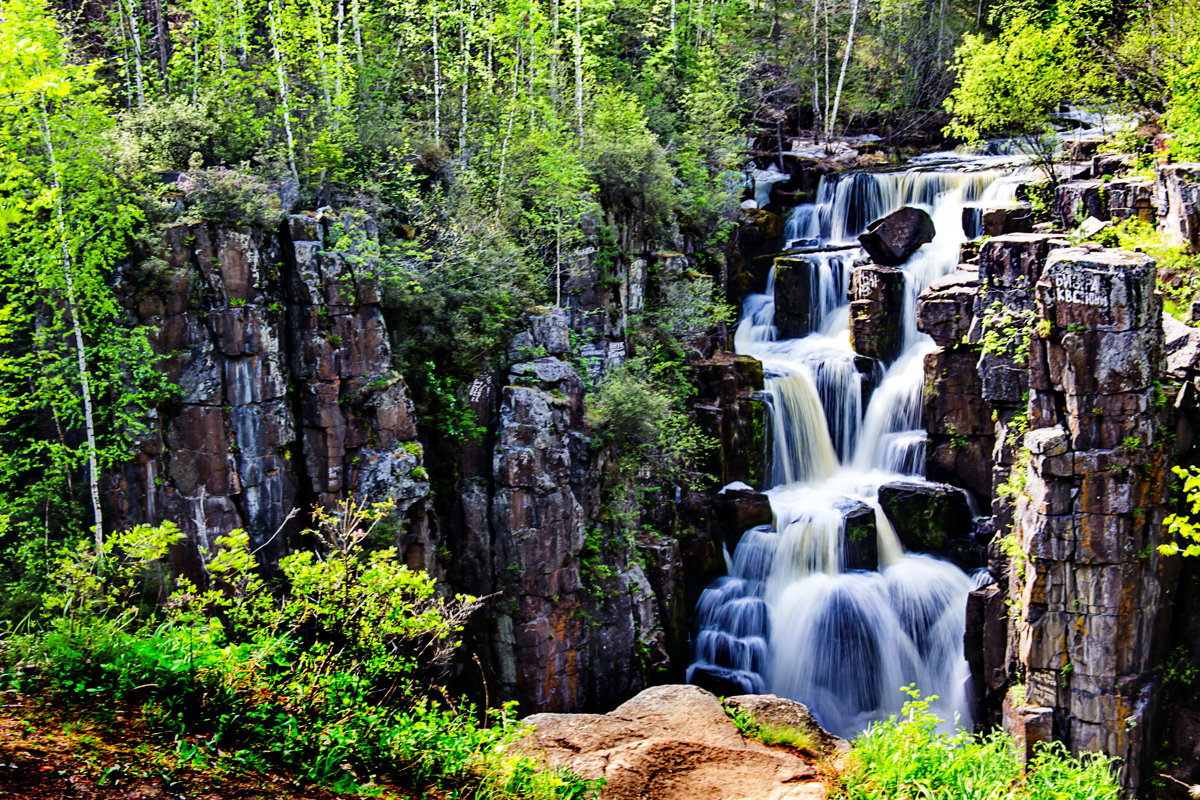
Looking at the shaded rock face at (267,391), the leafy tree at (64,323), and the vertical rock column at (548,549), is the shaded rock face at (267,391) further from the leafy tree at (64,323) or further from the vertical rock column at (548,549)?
the vertical rock column at (548,549)

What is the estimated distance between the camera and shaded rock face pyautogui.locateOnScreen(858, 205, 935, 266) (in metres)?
26.8

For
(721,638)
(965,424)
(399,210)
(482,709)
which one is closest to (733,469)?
(721,638)

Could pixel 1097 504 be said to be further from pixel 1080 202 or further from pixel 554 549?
pixel 554 549

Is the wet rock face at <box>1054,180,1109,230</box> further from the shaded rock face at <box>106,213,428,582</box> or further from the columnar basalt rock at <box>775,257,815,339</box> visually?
the shaded rock face at <box>106,213,428,582</box>

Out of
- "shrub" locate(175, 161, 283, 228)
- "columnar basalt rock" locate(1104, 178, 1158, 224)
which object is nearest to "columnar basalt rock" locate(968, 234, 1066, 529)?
"columnar basalt rock" locate(1104, 178, 1158, 224)

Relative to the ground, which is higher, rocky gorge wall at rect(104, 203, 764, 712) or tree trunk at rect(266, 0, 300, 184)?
tree trunk at rect(266, 0, 300, 184)

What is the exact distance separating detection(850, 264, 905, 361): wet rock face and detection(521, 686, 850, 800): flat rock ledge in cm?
1688

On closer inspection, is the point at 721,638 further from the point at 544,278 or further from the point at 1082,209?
the point at 1082,209

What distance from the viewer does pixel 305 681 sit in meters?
7.24

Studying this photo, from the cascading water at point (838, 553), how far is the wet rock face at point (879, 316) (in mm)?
338

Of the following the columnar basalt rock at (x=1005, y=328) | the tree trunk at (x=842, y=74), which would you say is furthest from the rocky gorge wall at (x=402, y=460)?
the tree trunk at (x=842, y=74)

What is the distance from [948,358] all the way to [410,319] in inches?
580

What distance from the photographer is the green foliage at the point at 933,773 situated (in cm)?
773

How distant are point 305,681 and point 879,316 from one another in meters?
22.1
